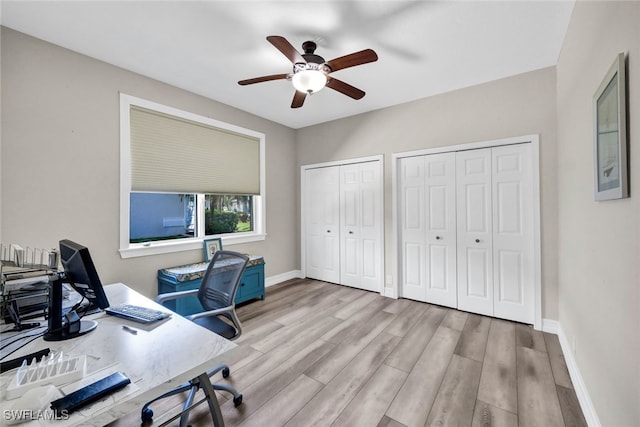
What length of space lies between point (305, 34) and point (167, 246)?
2671 millimetres

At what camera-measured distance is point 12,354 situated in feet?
3.51

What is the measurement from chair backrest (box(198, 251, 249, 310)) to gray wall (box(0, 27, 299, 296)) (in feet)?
4.31

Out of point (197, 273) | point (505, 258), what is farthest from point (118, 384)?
point (505, 258)

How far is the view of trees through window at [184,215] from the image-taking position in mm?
3012

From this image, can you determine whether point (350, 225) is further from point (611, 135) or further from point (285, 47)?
point (611, 135)

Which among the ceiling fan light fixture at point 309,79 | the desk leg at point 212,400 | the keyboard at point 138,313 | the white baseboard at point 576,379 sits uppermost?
the ceiling fan light fixture at point 309,79

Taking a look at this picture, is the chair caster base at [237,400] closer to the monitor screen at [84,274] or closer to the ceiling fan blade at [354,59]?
the monitor screen at [84,274]

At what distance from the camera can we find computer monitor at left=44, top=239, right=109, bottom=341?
1201mm

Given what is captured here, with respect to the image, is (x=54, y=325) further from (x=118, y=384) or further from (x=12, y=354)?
(x=118, y=384)

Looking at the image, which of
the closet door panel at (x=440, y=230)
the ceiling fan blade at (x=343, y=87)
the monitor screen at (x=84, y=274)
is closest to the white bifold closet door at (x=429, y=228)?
the closet door panel at (x=440, y=230)

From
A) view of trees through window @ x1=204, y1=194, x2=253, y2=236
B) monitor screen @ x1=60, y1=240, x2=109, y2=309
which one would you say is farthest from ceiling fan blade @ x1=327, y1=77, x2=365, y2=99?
view of trees through window @ x1=204, y1=194, x2=253, y2=236

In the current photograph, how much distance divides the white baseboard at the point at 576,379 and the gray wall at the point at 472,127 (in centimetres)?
15

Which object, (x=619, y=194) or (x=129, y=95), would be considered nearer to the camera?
(x=619, y=194)

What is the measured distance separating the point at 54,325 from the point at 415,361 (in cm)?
242
